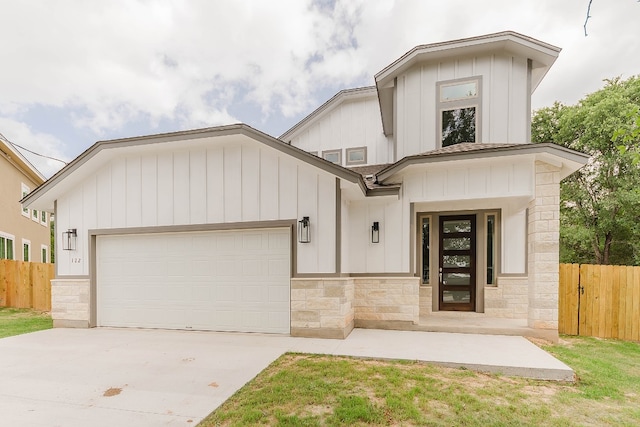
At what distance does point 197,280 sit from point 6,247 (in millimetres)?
12928

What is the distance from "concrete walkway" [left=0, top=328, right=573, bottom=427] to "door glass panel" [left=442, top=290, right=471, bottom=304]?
6.13 ft

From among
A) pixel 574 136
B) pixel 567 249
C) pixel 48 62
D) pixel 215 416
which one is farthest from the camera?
pixel 567 249

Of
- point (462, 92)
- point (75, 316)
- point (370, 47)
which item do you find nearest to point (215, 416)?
point (75, 316)

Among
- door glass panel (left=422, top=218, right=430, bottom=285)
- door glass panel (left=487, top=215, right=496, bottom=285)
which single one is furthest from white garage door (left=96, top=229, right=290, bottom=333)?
door glass panel (left=487, top=215, right=496, bottom=285)

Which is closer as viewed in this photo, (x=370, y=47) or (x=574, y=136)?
(x=370, y=47)

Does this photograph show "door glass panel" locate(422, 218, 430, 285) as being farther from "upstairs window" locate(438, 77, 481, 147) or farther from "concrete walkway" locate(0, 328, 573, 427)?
"upstairs window" locate(438, 77, 481, 147)

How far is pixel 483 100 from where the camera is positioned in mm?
7590

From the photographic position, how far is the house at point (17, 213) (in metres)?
13.7

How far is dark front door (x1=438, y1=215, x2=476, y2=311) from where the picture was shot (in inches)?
313

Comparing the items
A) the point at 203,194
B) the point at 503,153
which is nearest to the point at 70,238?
the point at 203,194

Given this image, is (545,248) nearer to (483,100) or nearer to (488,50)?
(483,100)

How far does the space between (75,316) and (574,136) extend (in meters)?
22.3

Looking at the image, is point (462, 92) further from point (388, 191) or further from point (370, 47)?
point (370, 47)

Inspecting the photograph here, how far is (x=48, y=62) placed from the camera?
13516 millimetres
